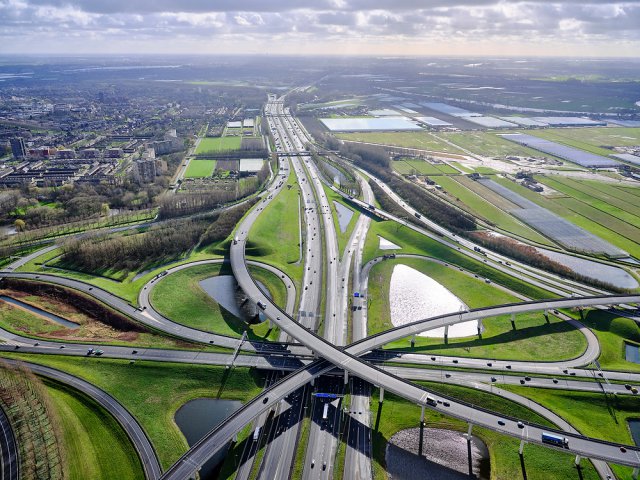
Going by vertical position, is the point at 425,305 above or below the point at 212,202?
below

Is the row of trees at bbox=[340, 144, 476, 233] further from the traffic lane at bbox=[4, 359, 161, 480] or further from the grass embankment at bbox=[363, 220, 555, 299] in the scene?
the traffic lane at bbox=[4, 359, 161, 480]

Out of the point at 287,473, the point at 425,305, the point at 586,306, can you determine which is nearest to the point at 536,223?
the point at 586,306

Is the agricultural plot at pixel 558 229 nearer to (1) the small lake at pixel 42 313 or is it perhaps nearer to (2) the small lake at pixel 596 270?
(2) the small lake at pixel 596 270

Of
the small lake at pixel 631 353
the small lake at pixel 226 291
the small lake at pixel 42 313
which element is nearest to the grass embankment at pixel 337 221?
the small lake at pixel 226 291

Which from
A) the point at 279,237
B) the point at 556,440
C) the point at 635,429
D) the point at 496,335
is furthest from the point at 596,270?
the point at 279,237

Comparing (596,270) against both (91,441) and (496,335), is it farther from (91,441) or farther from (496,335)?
(91,441)

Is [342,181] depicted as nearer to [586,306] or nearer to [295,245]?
[295,245]
